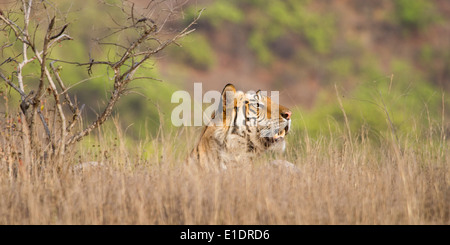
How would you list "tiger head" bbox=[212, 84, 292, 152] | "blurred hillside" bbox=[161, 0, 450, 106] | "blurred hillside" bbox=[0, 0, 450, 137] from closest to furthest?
"tiger head" bbox=[212, 84, 292, 152] < "blurred hillside" bbox=[0, 0, 450, 137] < "blurred hillside" bbox=[161, 0, 450, 106]

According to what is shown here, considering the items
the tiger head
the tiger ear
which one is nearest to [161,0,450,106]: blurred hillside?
the tiger head

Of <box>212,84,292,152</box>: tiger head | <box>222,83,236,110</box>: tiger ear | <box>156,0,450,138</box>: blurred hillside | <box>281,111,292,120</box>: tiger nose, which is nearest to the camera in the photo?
<box>222,83,236,110</box>: tiger ear

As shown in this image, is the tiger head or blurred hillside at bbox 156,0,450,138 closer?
the tiger head

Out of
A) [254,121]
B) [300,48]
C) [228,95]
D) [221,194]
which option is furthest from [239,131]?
[300,48]

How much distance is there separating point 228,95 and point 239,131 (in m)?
0.25

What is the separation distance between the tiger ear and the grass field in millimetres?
289

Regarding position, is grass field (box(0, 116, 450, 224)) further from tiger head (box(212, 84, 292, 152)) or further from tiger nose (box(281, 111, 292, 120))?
tiger nose (box(281, 111, 292, 120))

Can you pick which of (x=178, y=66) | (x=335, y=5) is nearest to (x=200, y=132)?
(x=178, y=66)

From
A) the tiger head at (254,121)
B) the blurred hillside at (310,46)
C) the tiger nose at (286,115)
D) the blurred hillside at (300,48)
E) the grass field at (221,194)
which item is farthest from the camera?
the blurred hillside at (300,48)

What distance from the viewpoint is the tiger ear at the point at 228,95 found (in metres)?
4.05

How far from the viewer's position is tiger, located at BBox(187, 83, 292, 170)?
13.5ft

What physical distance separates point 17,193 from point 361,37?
74.7ft

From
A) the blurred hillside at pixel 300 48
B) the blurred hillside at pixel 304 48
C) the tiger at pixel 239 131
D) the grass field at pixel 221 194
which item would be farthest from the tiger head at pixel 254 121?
the blurred hillside at pixel 300 48

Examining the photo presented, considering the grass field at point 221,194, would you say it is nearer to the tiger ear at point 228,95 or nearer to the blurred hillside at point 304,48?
the tiger ear at point 228,95
